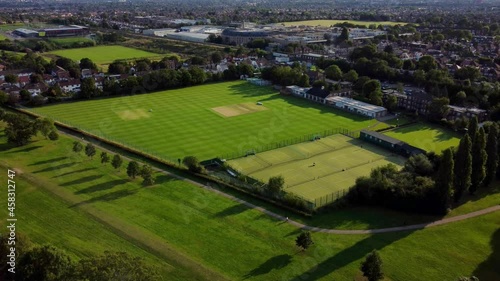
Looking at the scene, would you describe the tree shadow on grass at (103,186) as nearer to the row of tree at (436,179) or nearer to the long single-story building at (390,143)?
the row of tree at (436,179)

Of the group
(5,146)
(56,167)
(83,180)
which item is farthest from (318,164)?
(5,146)

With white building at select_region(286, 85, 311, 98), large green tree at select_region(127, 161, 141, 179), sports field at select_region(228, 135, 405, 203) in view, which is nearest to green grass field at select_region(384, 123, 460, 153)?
sports field at select_region(228, 135, 405, 203)

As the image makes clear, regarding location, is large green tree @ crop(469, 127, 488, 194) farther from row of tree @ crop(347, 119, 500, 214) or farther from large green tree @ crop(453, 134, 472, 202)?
large green tree @ crop(453, 134, 472, 202)

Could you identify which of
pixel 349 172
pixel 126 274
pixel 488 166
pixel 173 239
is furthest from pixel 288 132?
pixel 126 274

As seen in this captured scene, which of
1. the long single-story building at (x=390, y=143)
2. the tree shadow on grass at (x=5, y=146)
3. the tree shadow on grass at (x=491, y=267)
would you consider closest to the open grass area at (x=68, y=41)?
the tree shadow on grass at (x=5, y=146)

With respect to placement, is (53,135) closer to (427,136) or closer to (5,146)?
(5,146)

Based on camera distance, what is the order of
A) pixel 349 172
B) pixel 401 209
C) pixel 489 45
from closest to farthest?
pixel 401 209
pixel 349 172
pixel 489 45

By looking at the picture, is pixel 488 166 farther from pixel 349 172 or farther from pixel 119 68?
pixel 119 68
